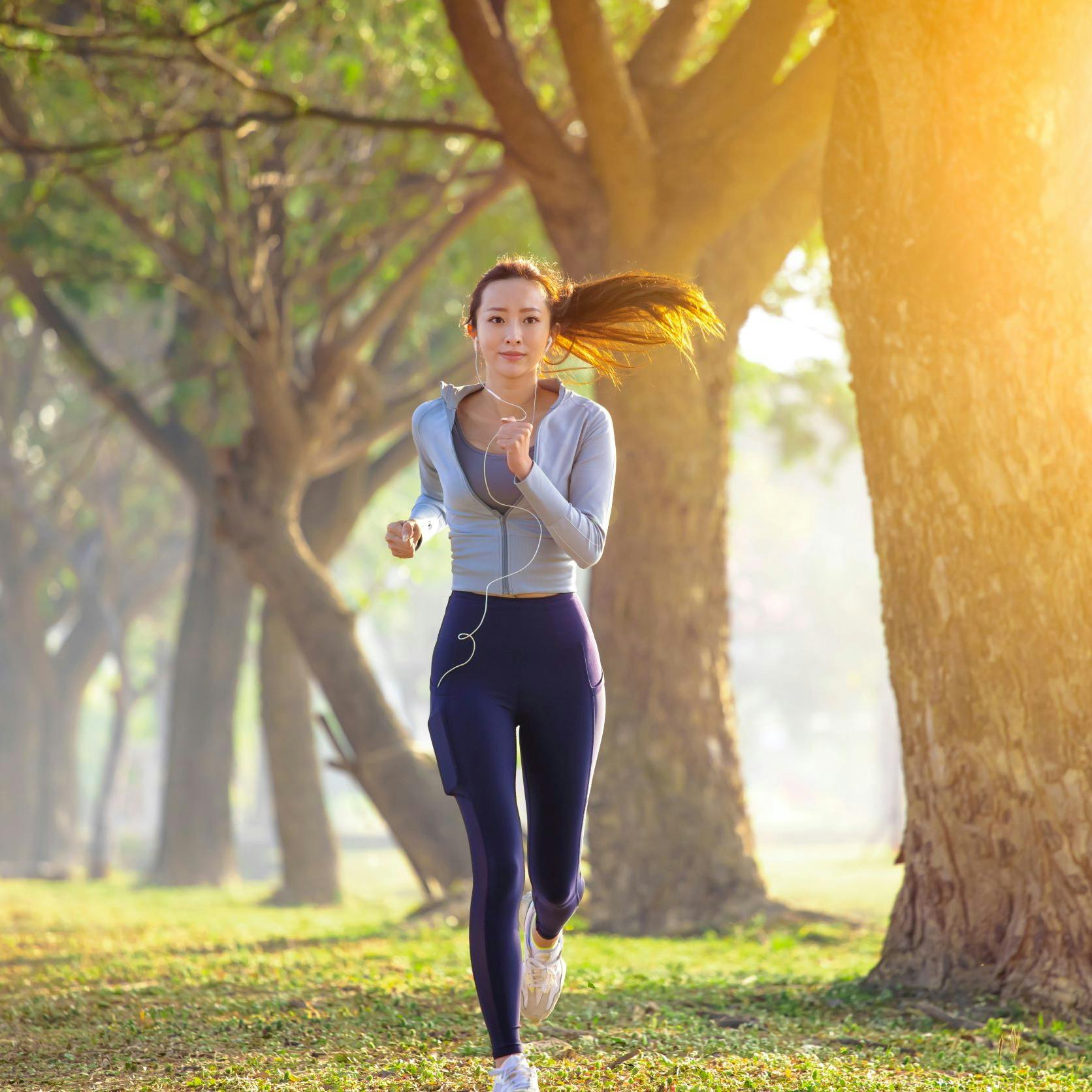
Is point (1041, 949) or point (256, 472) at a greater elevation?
point (256, 472)

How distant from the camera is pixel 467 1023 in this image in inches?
202

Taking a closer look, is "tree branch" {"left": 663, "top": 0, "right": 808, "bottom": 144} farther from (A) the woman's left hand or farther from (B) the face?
(A) the woman's left hand

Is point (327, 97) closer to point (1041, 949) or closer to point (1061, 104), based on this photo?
point (1061, 104)

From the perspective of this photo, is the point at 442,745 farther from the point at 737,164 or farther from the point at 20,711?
the point at 20,711

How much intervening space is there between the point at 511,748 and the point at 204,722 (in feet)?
44.5

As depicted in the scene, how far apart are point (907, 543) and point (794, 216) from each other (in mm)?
4944

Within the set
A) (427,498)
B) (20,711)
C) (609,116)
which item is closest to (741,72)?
(609,116)

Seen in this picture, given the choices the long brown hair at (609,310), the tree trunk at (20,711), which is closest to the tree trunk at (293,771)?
the tree trunk at (20,711)

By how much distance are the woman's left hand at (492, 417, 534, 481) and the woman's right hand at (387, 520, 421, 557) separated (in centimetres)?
34

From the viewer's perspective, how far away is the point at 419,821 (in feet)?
36.7

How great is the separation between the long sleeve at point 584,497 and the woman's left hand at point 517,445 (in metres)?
0.03

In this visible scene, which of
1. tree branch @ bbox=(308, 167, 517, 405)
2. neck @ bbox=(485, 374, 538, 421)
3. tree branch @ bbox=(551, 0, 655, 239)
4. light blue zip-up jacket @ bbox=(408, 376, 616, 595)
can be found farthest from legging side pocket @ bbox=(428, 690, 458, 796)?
tree branch @ bbox=(308, 167, 517, 405)

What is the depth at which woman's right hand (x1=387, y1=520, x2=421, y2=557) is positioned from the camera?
384cm

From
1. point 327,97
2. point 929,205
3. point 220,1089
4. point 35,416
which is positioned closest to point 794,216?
point 929,205
